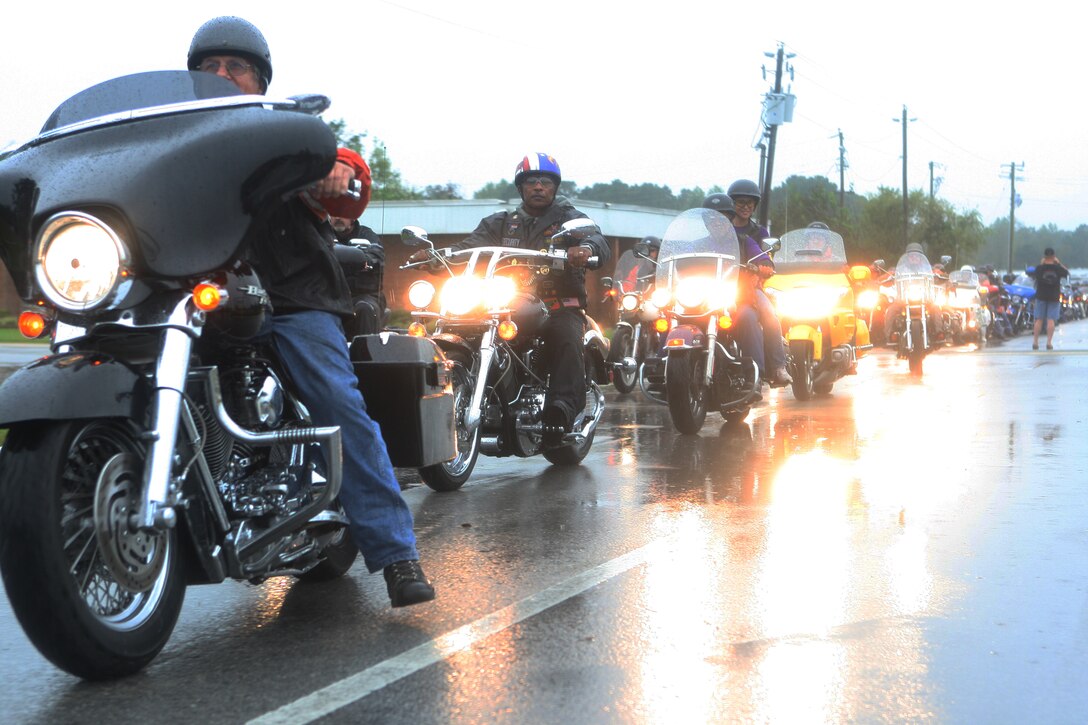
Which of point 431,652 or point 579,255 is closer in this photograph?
point 431,652

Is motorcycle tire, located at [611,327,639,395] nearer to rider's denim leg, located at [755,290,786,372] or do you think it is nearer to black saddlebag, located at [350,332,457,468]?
rider's denim leg, located at [755,290,786,372]

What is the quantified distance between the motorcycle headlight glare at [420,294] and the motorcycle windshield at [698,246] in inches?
146

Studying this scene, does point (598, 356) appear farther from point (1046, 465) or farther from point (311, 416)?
point (311, 416)

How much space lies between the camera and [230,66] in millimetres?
4574

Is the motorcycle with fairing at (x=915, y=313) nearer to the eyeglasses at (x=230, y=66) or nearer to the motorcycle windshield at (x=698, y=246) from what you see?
the motorcycle windshield at (x=698, y=246)

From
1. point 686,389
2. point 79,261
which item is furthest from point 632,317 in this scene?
point 79,261

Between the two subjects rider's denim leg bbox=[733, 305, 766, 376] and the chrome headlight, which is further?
rider's denim leg bbox=[733, 305, 766, 376]

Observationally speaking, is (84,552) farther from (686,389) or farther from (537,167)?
(686,389)

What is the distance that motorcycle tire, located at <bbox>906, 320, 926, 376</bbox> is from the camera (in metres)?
17.7

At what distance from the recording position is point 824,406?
12797 mm

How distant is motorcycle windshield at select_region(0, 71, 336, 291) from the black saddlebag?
108cm

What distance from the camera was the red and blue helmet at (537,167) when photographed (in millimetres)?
7949

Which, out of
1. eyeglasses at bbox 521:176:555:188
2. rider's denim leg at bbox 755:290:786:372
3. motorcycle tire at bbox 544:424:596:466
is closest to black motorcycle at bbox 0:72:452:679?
eyeglasses at bbox 521:176:555:188

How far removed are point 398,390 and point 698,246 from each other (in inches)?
254
